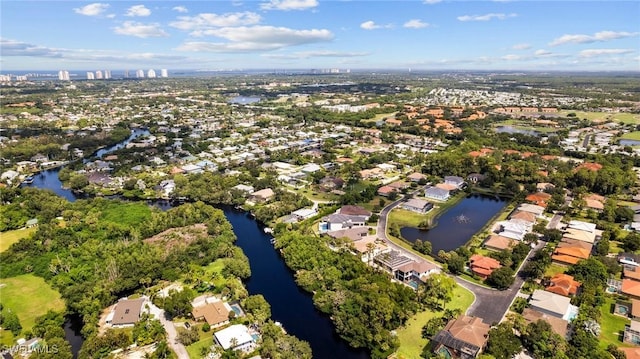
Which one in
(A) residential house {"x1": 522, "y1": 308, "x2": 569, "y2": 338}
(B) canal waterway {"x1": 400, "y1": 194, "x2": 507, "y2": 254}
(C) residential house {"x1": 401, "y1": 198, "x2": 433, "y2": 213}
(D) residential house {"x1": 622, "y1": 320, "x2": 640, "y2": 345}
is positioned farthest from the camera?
(C) residential house {"x1": 401, "y1": 198, "x2": 433, "y2": 213}

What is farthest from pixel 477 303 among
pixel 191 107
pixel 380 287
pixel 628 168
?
pixel 191 107

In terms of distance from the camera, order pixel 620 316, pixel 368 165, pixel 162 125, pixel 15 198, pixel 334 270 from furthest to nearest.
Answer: pixel 162 125 < pixel 368 165 < pixel 15 198 < pixel 334 270 < pixel 620 316

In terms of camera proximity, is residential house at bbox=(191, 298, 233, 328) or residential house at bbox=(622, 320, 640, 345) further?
residential house at bbox=(191, 298, 233, 328)

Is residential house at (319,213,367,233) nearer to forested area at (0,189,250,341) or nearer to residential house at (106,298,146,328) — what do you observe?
forested area at (0,189,250,341)

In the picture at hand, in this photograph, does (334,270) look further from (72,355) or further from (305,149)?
(305,149)

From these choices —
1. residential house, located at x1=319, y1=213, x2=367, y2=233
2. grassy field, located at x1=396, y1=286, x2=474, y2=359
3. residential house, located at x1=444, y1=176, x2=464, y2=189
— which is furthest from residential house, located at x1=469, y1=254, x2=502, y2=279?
residential house, located at x1=444, y1=176, x2=464, y2=189
